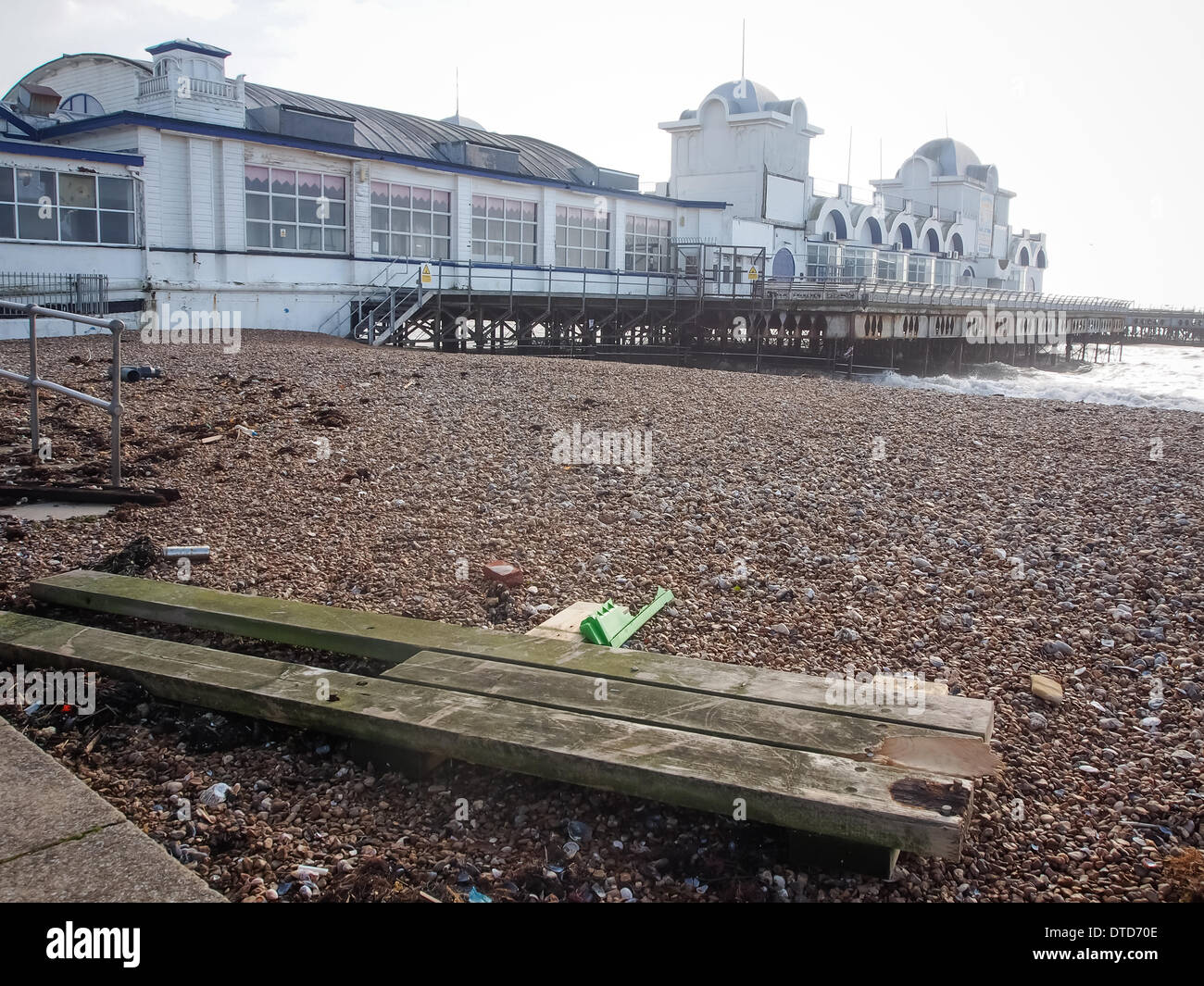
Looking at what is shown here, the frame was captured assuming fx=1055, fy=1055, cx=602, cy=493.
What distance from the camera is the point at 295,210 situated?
2692cm

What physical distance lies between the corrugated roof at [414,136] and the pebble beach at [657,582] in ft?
68.1

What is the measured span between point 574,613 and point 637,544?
5.70 ft

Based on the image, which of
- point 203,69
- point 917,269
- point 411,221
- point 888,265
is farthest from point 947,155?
point 203,69

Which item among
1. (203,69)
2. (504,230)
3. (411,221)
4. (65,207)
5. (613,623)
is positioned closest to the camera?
(613,623)

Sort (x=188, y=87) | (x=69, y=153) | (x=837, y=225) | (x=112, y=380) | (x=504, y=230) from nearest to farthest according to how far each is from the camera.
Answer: (x=112, y=380), (x=69, y=153), (x=188, y=87), (x=504, y=230), (x=837, y=225)

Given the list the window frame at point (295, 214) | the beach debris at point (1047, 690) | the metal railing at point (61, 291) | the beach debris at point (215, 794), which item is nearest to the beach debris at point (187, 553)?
the beach debris at point (215, 794)

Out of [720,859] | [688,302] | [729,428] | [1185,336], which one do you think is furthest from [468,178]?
[1185,336]

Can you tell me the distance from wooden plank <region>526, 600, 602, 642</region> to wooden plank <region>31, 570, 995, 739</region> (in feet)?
1.04

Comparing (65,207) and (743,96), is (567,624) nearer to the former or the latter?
(65,207)


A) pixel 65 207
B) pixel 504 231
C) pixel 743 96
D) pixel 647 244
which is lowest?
pixel 65 207

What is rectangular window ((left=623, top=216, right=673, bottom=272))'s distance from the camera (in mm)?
38906

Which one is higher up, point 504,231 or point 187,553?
point 504,231

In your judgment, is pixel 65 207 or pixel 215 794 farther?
pixel 65 207

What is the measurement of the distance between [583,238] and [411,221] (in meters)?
8.13
